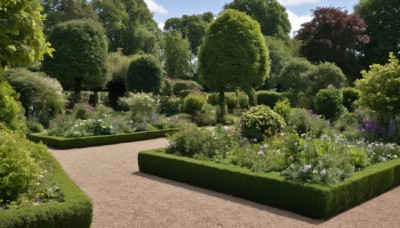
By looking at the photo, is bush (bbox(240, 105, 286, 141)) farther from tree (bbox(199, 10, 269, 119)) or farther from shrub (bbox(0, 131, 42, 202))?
tree (bbox(199, 10, 269, 119))

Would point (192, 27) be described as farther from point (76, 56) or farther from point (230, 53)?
point (230, 53)

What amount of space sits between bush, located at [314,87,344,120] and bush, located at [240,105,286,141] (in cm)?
563

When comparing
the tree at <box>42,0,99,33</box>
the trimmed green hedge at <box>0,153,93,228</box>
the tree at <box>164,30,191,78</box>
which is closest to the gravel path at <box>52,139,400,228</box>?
the trimmed green hedge at <box>0,153,93,228</box>

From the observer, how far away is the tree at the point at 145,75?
24.1 metres

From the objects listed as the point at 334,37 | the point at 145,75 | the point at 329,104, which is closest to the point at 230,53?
the point at 329,104

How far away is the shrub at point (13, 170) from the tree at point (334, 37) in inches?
1079

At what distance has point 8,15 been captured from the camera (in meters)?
4.32

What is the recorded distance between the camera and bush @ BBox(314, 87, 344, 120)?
15789mm

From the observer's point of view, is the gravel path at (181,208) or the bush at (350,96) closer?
Result: the gravel path at (181,208)

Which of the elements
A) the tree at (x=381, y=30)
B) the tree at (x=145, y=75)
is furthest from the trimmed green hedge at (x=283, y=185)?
the tree at (x=381, y=30)

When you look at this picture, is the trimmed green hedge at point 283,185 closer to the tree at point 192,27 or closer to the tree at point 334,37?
the tree at point 334,37

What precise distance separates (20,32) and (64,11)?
34.3 metres

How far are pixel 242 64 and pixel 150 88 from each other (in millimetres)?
7394

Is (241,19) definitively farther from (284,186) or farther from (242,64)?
(284,186)
